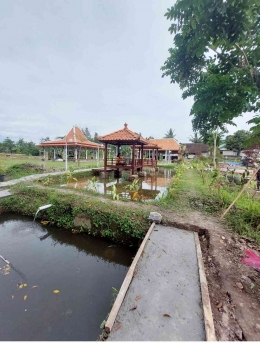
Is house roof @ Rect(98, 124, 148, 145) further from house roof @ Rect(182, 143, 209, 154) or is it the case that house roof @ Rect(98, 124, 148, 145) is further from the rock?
house roof @ Rect(182, 143, 209, 154)

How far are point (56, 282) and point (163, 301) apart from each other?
6.52ft

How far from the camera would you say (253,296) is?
2145 mm

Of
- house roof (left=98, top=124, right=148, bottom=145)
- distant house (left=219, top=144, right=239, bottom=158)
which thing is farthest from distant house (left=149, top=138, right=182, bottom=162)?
house roof (left=98, top=124, right=148, bottom=145)

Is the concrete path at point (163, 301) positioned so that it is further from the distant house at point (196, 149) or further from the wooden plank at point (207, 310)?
the distant house at point (196, 149)

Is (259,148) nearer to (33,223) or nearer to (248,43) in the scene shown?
(248,43)

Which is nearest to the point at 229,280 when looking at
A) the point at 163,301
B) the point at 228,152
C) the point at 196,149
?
the point at 163,301

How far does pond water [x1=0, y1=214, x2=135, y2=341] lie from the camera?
2.25 m

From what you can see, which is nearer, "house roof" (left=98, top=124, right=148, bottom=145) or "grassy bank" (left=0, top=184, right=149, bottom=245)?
"grassy bank" (left=0, top=184, right=149, bottom=245)

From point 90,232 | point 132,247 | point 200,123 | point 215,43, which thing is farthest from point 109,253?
point 215,43

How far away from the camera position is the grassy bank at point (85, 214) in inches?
166

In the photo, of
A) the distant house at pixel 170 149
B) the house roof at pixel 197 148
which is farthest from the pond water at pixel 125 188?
the house roof at pixel 197 148

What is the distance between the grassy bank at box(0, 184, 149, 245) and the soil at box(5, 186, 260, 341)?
803 millimetres

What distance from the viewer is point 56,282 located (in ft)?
9.76

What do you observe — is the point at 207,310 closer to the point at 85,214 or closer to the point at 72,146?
the point at 85,214
